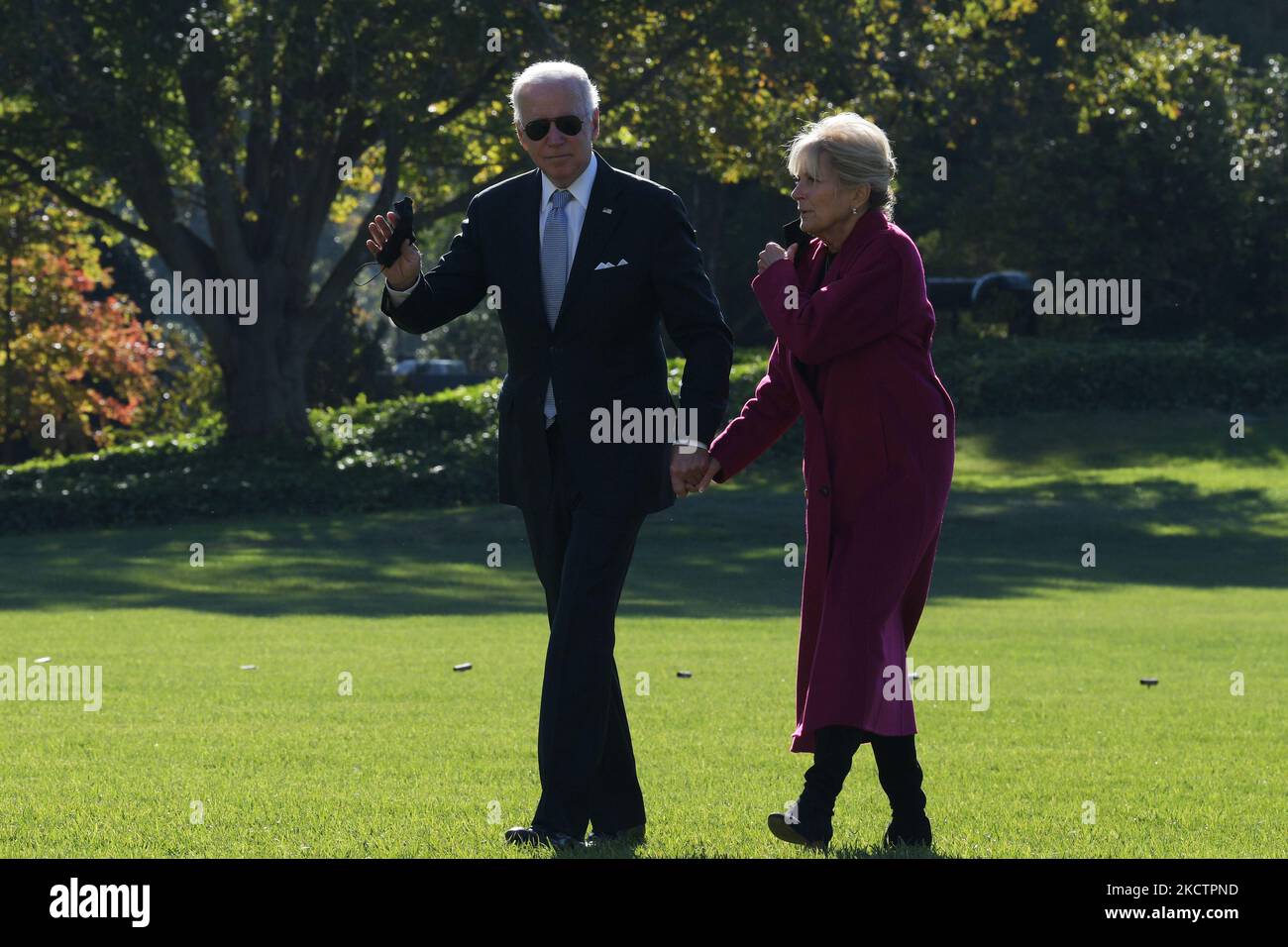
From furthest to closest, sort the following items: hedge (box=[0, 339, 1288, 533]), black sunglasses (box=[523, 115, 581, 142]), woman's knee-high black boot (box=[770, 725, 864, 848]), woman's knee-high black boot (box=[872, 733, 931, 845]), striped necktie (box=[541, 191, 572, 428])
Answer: hedge (box=[0, 339, 1288, 533]) < striped necktie (box=[541, 191, 572, 428]) < black sunglasses (box=[523, 115, 581, 142]) < woman's knee-high black boot (box=[872, 733, 931, 845]) < woman's knee-high black boot (box=[770, 725, 864, 848])

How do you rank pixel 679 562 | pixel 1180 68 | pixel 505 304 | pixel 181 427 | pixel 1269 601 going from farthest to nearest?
pixel 181 427 → pixel 1180 68 → pixel 679 562 → pixel 1269 601 → pixel 505 304

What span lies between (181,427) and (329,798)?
35.1m

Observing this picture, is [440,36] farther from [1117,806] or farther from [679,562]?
[1117,806]

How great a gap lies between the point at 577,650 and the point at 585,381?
0.83 m

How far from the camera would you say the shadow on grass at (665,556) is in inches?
762

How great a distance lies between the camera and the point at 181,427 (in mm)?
41125

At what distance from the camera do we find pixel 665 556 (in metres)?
24.0

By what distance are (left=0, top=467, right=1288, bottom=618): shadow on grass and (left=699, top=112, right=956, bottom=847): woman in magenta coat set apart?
38.3 feet

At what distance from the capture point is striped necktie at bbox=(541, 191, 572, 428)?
629 cm

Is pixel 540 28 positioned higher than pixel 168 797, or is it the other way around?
pixel 540 28

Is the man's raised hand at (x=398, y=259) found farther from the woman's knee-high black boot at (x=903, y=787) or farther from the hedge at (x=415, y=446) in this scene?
the hedge at (x=415, y=446)

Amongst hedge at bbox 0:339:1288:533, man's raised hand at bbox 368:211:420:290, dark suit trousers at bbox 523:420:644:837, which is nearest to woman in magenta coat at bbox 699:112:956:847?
dark suit trousers at bbox 523:420:644:837

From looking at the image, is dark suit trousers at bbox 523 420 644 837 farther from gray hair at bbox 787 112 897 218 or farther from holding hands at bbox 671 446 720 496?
gray hair at bbox 787 112 897 218
